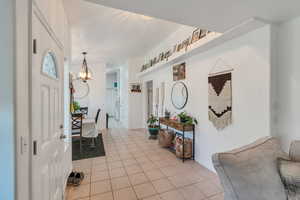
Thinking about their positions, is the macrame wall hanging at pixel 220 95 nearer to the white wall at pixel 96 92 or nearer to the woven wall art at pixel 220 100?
the woven wall art at pixel 220 100

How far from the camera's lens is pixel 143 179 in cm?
255

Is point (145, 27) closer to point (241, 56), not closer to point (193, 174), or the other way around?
point (241, 56)

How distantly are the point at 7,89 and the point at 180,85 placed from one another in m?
3.37

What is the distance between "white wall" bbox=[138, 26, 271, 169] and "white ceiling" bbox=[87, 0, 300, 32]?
321 mm

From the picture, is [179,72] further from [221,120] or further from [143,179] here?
[143,179]

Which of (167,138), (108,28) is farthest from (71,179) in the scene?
(108,28)

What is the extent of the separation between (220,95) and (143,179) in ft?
6.39

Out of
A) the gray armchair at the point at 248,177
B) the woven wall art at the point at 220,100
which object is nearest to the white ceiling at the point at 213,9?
the woven wall art at the point at 220,100

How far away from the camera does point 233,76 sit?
2.43 meters

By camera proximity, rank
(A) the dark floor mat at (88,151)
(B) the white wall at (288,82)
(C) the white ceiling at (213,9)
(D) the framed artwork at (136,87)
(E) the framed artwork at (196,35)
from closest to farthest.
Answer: (C) the white ceiling at (213,9) < (B) the white wall at (288,82) < (E) the framed artwork at (196,35) < (A) the dark floor mat at (88,151) < (D) the framed artwork at (136,87)

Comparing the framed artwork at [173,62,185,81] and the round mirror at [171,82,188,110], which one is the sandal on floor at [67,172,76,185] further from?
the framed artwork at [173,62,185,81]

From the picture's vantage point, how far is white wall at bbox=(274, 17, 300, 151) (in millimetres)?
1812

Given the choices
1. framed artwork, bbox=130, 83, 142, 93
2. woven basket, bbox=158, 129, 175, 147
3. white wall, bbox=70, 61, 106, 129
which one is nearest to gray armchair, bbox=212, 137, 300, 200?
woven basket, bbox=158, 129, 175, 147

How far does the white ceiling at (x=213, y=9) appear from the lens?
60.9 inches
